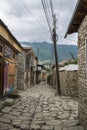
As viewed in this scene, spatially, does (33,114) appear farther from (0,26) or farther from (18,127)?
(0,26)

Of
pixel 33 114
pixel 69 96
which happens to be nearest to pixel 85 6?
pixel 33 114

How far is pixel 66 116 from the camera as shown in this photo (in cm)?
1143

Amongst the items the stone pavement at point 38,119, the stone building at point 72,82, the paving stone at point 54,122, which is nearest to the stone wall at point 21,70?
the stone building at point 72,82

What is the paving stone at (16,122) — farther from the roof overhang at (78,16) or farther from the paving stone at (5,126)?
the roof overhang at (78,16)

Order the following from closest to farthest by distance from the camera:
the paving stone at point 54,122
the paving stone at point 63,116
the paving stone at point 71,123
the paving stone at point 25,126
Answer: the paving stone at point 25,126 < the paving stone at point 71,123 < the paving stone at point 54,122 < the paving stone at point 63,116

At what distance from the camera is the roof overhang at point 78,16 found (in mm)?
7400

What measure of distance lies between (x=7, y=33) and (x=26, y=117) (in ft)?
12.1

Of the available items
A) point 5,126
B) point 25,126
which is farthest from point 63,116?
point 5,126

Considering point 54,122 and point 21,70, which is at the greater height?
point 21,70

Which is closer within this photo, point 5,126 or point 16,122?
point 5,126

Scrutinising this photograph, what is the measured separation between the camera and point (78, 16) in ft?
28.5

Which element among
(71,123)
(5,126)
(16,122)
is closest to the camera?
(5,126)

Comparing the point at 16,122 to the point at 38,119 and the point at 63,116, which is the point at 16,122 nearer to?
the point at 38,119

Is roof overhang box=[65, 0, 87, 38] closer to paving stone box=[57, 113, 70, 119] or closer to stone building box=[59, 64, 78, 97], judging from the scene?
paving stone box=[57, 113, 70, 119]
